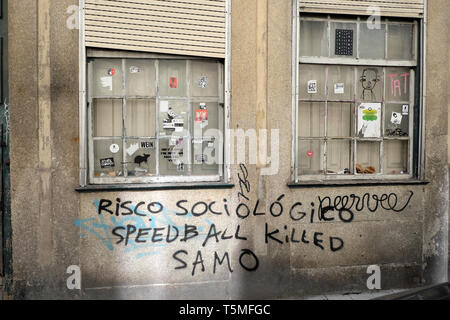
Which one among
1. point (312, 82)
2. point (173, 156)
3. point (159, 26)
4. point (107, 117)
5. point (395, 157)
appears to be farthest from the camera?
point (395, 157)

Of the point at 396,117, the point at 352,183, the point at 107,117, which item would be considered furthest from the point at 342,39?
the point at 107,117

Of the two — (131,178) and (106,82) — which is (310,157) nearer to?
(131,178)

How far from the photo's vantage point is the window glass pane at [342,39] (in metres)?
4.96

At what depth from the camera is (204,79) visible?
475 cm

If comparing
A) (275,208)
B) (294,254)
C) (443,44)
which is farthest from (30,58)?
(443,44)

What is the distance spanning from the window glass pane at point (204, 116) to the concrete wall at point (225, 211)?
0.28 meters

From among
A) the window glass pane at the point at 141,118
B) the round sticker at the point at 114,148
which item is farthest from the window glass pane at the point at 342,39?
the round sticker at the point at 114,148

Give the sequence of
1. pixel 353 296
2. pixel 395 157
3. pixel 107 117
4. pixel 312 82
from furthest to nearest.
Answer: pixel 395 157 < pixel 312 82 < pixel 353 296 < pixel 107 117

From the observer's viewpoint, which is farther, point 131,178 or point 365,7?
point 365,7

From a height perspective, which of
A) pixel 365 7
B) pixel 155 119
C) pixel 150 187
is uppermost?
pixel 365 7

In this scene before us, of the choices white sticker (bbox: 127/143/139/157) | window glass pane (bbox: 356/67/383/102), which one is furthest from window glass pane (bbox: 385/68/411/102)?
white sticker (bbox: 127/143/139/157)

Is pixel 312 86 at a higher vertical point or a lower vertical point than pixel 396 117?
higher

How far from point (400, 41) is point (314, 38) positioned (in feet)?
3.92
